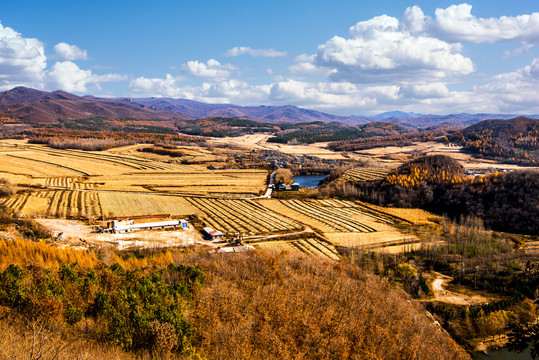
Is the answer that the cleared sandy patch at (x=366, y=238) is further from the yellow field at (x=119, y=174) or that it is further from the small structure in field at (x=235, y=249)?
the yellow field at (x=119, y=174)

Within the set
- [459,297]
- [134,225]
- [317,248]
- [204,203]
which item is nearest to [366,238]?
[317,248]

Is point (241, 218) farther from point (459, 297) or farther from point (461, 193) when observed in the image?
point (461, 193)

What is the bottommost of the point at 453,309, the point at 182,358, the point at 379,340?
the point at 453,309

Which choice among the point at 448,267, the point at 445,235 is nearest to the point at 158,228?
the point at 448,267

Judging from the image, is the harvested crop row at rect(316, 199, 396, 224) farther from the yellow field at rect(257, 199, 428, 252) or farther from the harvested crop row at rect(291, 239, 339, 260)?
the harvested crop row at rect(291, 239, 339, 260)

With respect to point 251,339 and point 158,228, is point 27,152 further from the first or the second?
point 251,339

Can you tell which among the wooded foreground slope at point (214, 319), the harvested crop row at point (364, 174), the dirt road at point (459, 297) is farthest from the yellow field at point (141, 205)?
the harvested crop row at point (364, 174)
